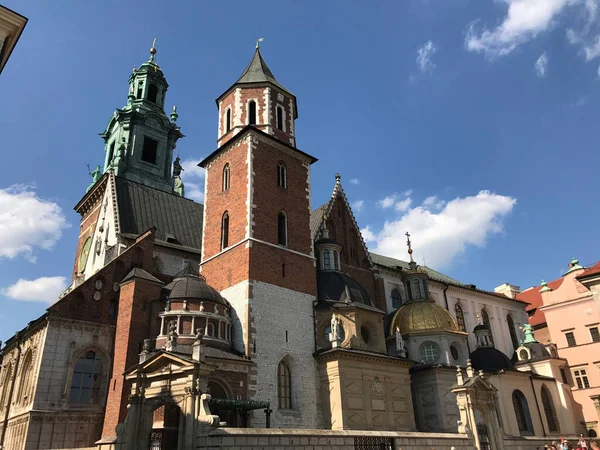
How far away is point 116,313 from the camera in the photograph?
25.5 m

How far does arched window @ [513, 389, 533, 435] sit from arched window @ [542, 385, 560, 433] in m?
2.24

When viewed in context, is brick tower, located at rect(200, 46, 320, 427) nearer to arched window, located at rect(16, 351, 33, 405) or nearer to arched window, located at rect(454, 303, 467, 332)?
arched window, located at rect(16, 351, 33, 405)

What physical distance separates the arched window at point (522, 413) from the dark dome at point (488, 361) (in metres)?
1.78

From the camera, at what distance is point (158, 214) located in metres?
34.1

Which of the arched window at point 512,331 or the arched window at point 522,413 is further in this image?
the arched window at point 512,331

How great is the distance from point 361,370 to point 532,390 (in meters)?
15.0

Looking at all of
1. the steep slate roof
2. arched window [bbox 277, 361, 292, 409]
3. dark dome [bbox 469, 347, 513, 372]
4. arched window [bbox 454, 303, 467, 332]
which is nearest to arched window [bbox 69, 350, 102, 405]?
arched window [bbox 277, 361, 292, 409]

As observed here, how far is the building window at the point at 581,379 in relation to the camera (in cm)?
3641

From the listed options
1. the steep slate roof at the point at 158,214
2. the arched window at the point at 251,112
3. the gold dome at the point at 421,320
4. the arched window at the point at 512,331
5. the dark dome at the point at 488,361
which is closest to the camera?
the arched window at the point at 251,112

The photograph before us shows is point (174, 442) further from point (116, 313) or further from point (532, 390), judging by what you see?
point (532, 390)

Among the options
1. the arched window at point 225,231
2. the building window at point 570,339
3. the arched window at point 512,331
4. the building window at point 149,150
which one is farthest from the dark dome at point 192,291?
the arched window at point 512,331

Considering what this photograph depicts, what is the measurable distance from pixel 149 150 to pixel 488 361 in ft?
99.2

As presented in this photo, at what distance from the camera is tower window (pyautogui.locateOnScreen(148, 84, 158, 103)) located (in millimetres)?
45875

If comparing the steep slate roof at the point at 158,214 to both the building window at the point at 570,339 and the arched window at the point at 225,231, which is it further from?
the building window at the point at 570,339
